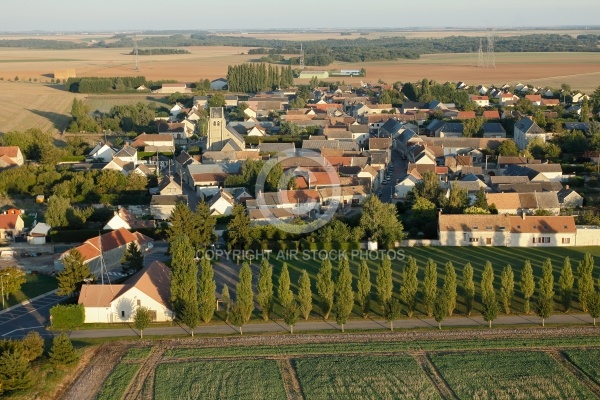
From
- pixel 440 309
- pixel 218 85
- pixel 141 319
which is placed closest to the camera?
pixel 141 319

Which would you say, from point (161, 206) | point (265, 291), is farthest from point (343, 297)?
point (161, 206)

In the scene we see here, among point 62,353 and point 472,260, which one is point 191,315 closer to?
point 62,353

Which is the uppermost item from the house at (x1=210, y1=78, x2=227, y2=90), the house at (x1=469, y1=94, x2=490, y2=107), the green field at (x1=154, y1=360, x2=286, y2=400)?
the house at (x1=210, y1=78, x2=227, y2=90)

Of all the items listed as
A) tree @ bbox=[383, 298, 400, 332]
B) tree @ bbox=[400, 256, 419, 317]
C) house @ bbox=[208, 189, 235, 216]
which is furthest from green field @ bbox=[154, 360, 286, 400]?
house @ bbox=[208, 189, 235, 216]

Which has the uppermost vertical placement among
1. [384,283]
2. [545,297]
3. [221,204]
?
[221,204]

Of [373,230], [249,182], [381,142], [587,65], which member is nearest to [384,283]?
[373,230]

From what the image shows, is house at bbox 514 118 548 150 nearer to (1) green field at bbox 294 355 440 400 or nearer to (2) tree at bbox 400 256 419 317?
(2) tree at bbox 400 256 419 317

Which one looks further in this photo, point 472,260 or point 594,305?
point 472,260
